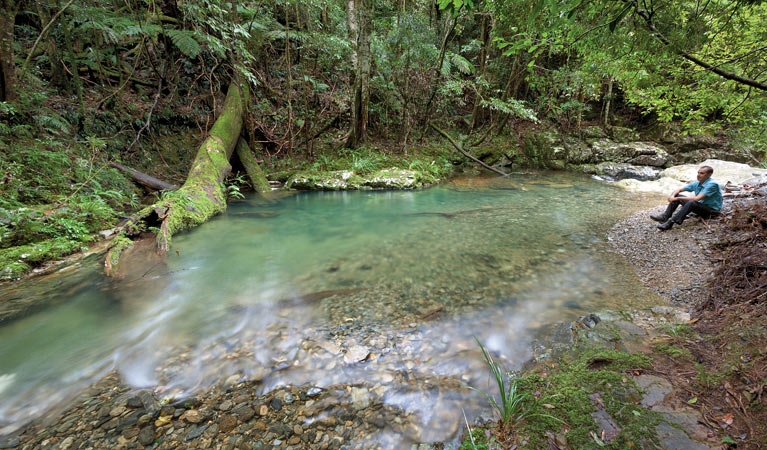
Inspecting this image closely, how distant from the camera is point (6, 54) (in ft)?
18.5

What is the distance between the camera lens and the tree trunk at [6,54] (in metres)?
5.52

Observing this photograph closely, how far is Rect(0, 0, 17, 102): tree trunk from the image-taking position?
5516 mm

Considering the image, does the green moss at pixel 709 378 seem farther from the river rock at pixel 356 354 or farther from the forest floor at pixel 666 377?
the river rock at pixel 356 354

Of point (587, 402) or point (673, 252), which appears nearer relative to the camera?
point (587, 402)

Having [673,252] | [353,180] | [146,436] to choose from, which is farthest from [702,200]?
[353,180]

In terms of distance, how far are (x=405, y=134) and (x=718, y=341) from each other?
40.1ft

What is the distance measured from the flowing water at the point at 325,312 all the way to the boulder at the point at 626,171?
30.1ft

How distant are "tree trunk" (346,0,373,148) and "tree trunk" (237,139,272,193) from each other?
3.66 metres

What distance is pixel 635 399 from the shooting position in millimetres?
1783

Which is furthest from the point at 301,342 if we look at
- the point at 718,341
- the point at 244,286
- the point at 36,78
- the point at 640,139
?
the point at 640,139

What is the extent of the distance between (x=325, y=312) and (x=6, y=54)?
8021 mm

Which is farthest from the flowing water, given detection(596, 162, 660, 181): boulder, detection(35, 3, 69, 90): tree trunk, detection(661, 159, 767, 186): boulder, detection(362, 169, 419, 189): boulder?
detection(596, 162, 660, 181): boulder

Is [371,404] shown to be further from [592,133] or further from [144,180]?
[592,133]

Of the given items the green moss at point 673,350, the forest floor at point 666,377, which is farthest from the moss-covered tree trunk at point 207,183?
the green moss at point 673,350
